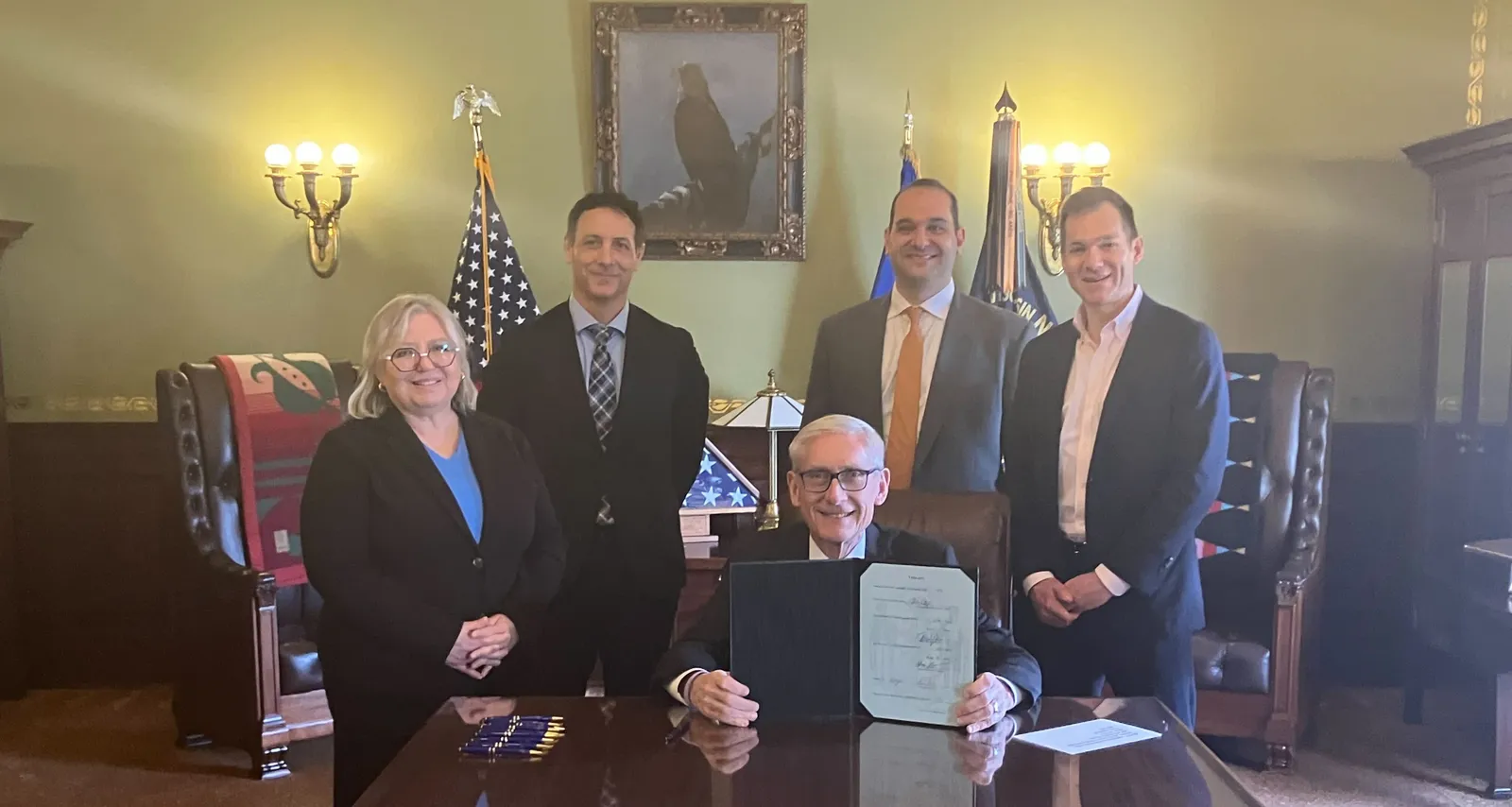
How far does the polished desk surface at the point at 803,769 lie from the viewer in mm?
1454

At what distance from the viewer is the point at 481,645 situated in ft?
6.74

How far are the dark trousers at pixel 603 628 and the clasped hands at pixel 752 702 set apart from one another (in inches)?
31.1

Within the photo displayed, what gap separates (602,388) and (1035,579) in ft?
3.47

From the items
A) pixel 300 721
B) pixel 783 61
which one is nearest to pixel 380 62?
pixel 783 61

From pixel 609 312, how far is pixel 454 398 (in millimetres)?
512

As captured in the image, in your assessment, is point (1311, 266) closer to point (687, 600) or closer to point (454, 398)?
point (687, 600)

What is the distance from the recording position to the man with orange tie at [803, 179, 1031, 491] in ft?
8.69

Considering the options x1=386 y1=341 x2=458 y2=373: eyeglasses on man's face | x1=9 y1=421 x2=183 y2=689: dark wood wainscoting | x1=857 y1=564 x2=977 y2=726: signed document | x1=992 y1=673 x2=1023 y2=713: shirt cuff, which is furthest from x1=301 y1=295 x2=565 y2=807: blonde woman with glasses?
x1=9 y1=421 x2=183 y2=689: dark wood wainscoting

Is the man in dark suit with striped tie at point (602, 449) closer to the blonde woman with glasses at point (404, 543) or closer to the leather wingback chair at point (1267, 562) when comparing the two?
the blonde woman with glasses at point (404, 543)

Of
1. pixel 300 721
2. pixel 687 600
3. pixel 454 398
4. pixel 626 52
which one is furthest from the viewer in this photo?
pixel 626 52

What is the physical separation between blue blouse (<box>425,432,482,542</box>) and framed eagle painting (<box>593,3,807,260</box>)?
91.2 inches

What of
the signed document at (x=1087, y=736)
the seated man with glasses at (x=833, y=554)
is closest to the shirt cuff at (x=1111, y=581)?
the seated man with glasses at (x=833, y=554)

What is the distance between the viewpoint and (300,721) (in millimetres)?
3443

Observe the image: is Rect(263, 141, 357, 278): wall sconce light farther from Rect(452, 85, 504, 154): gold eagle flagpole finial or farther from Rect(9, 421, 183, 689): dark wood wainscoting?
Rect(9, 421, 183, 689): dark wood wainscoting
